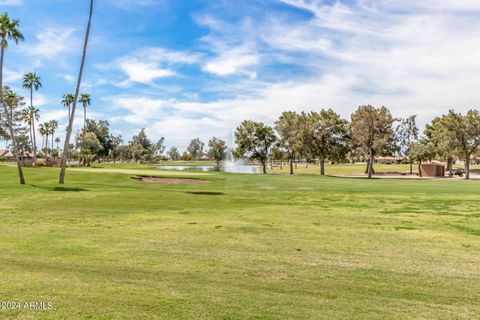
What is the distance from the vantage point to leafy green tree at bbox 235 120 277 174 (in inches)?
3366

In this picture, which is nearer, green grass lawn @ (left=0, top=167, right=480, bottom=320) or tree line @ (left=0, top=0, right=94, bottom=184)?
green grass lawn @ (left=0, top=167, right=480, bottom=320)

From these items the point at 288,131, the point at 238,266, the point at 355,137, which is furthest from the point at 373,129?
the point at 238,266

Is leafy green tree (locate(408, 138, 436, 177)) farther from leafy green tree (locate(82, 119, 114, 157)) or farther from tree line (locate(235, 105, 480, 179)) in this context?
leafy green tree (locate(82, 119, 114, 157))

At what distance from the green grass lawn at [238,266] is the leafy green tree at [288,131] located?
61.5m

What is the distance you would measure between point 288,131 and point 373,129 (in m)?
16.8

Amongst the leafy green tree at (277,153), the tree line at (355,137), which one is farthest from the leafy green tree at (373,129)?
the leafy green tree at (277,153)

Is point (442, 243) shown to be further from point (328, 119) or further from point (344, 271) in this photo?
point (328, 119)

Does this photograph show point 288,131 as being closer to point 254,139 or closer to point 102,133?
point 254,139

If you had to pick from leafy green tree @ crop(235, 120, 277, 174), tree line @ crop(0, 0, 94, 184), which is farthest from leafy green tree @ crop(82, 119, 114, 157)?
leafy green tree @ crop(235, 120, 277, 174)

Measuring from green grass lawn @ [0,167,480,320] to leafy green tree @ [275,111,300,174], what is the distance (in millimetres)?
61518

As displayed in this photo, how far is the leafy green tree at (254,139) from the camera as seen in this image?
281 feet

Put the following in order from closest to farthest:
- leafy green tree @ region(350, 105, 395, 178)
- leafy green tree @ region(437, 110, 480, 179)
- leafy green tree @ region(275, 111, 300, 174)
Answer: leafy green tree @ region(437, 110, 480, 179) → leafy green tree @ region(350, 105, 395, 178) → leafy green tree @ region(275, 111, 300, 174)

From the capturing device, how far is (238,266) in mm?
9141

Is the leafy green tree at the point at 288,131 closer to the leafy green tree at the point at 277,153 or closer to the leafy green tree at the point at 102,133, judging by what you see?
the leafy green tree at the point at 277,153
